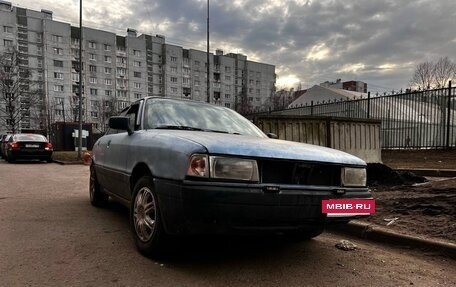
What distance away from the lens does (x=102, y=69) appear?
81.1m

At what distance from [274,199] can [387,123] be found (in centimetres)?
1362

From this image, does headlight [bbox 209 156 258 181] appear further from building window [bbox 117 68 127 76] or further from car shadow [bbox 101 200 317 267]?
building window [bbox 117 68 127 76]

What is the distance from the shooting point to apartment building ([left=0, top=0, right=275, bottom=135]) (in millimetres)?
71812

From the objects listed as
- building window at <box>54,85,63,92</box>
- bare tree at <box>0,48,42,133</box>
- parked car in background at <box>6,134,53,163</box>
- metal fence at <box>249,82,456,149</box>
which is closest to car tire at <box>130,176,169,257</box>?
metal fence at <box>249,82,456,149</box>

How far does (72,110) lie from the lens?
73125 mm

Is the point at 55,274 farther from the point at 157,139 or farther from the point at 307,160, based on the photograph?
the point at 307,160

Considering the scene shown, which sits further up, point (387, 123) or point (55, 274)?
point (387, 123)

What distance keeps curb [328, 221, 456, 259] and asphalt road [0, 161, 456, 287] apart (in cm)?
12

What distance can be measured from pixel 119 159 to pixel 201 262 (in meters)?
1.79

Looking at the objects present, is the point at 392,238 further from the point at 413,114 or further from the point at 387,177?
the point at 413,114

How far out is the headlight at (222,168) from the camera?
121 inches

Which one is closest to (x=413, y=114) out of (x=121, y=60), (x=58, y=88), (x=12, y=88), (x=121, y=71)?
(x=12, y=88)

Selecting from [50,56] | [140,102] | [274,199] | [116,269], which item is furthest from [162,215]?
[50,56]

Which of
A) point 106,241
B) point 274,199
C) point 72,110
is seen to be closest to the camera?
point 274,199
